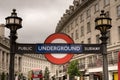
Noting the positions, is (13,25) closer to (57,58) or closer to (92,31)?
(57,58)

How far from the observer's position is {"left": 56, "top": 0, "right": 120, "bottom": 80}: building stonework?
49406 mm

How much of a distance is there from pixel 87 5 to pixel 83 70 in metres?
12.2

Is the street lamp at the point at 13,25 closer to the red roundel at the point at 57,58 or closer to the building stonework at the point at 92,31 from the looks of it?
the red roundel at the point at 57,58

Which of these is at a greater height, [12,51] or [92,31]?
[92,31]

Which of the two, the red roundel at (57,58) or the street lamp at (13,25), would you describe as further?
the street lamp at (13,25)

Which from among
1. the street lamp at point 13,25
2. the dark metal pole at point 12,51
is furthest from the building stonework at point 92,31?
the dark metal pole at point 12,51

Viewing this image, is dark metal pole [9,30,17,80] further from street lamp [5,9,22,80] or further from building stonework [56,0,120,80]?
building stonework [56,0,120,80]

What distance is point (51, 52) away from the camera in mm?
10047

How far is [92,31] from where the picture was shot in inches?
2266

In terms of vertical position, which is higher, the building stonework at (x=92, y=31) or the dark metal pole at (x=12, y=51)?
the building stonework at (x=92, y=31)

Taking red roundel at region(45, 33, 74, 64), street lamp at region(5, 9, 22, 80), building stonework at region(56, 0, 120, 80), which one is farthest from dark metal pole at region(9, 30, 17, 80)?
building stonework at region(56, 0, 120, 80)

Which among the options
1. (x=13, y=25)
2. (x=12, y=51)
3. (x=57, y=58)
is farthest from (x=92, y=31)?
(x=57, y=58)

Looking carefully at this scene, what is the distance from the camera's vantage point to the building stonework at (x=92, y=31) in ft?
162

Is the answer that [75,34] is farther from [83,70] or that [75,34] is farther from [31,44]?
[31,44]
